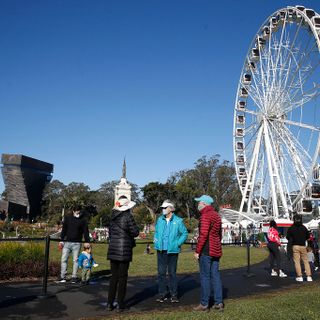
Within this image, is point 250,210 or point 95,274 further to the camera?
point 250,210

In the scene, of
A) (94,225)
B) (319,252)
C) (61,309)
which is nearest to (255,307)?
(61,309)

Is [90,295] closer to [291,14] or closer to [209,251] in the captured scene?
[209,251]

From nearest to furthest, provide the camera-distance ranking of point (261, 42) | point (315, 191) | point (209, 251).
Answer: point (209, 251) < point (315, 191) < point (261, 42)

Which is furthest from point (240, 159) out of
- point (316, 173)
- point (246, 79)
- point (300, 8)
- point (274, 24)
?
point (300, 8)

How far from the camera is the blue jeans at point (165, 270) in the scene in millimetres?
7988

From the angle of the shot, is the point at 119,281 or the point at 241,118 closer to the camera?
the point at 119,281

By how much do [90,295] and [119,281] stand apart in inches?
59.4

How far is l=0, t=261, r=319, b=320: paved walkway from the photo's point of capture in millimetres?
6812

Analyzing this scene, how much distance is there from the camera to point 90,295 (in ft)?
27.5

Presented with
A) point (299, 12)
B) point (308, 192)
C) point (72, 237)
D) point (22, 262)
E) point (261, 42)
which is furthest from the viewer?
point (261, 42)

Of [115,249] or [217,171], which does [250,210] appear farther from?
[217,171]

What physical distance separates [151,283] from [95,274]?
2.14 metres

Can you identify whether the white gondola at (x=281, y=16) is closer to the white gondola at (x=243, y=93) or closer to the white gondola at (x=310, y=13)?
the white gondola at (x=310, y=13)

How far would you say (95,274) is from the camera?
1189 centimetres
